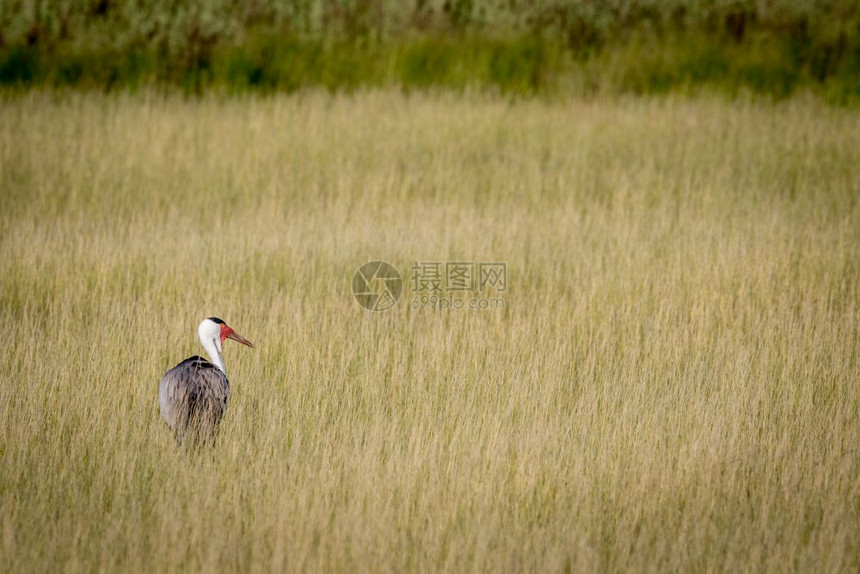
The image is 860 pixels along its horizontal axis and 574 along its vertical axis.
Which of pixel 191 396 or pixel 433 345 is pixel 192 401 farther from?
pixel 433 345

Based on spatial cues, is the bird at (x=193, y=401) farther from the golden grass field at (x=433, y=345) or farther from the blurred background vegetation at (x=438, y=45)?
the blurred background vegetation at (x=438, y=45)

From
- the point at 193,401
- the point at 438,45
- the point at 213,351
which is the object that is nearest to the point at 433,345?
the point at 213,351

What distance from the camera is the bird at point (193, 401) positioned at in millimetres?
3725

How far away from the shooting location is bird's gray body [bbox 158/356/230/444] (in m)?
3.72

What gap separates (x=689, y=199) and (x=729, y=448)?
14.9 ft

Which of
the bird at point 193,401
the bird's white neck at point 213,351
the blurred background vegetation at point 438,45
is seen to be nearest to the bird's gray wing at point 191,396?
the bird at point 193,401

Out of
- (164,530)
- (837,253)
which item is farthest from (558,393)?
(837,253)

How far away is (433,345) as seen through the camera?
16.9 feet

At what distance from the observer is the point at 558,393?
182 inches

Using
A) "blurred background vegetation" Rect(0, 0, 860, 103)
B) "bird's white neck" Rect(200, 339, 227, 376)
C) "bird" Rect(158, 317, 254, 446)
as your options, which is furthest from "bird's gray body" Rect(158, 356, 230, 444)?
"blurred background vegetation" Rect(0, 0, 860, 103)

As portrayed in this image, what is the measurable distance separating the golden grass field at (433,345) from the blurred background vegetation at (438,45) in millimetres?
1547

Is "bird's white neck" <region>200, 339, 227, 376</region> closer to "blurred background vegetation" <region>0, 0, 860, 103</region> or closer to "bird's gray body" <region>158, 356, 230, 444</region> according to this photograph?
"bird's gray body" <region>158, 356, 230, 444</region>

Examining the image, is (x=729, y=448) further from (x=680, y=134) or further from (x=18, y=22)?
(x=18, y=22)

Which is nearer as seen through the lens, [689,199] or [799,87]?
[689,199]
